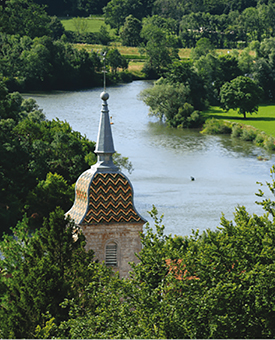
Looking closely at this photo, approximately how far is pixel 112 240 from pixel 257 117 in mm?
74328

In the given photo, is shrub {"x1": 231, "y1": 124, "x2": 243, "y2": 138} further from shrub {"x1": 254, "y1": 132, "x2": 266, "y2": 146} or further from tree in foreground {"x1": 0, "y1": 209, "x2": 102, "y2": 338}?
tree in foreground {"x1": 0, "y1": 209, "x2": 102, "y2": 338}

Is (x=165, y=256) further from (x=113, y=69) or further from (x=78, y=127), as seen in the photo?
(x=113, y=69)

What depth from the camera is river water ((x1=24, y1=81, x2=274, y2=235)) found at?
172 feet

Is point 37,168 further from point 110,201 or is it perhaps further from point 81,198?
point 110,201

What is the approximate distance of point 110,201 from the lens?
23000 millimetres

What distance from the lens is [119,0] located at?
19562 cm

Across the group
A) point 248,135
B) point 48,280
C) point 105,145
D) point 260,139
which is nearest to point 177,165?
point 260,139

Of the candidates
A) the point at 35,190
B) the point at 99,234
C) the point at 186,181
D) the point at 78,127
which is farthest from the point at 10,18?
the point at 99,234

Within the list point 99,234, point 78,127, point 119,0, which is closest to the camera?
point 99,234

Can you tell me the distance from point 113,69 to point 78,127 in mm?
53349

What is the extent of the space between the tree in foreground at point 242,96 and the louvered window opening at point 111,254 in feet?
239

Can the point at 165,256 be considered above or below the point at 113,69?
above

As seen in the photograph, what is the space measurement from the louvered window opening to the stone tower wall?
114 mm

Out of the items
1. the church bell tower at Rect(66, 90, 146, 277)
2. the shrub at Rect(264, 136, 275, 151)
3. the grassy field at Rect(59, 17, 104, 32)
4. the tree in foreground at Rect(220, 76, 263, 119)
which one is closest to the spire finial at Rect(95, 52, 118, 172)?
the church bell tower at Rect(66, 90, 146, 277)
